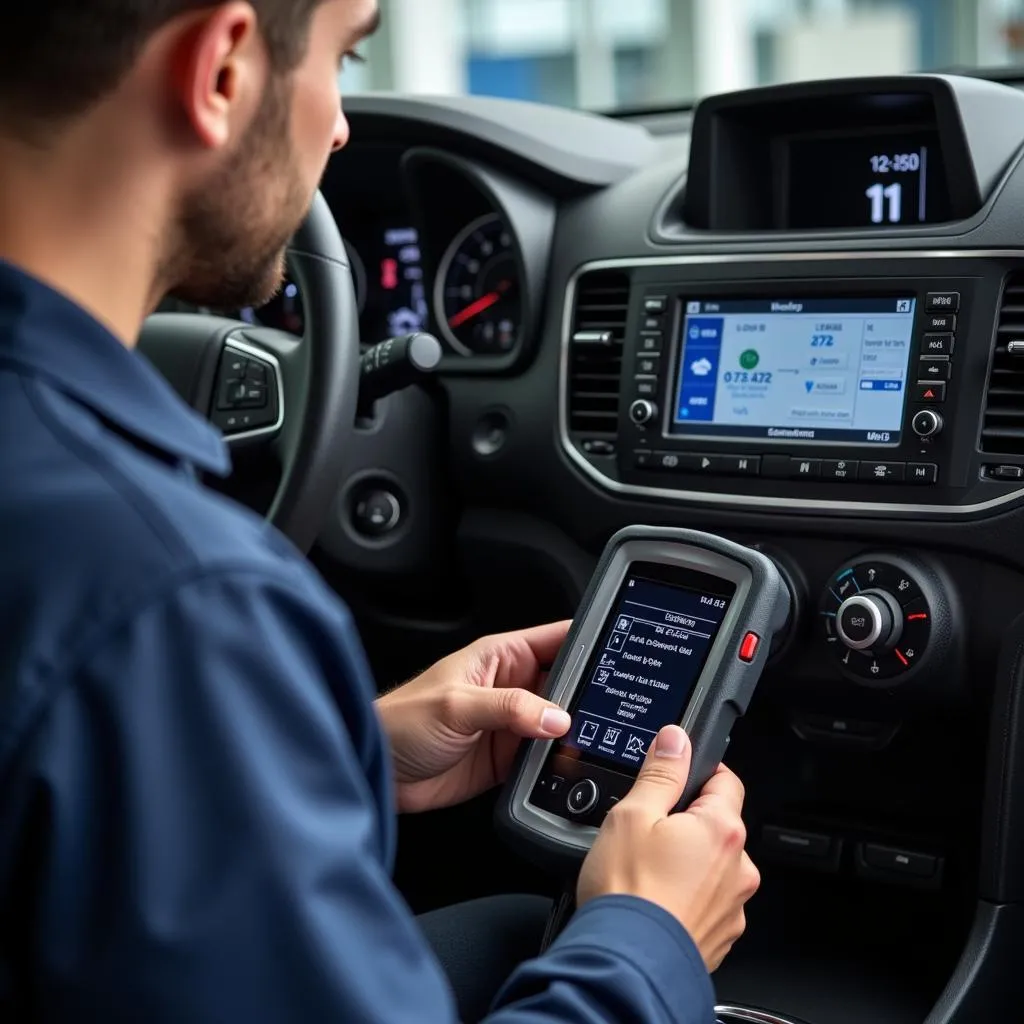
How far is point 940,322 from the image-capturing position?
1.46 meters

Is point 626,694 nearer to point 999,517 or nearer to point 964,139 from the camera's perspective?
point 999,517

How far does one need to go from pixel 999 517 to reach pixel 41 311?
1.02 m

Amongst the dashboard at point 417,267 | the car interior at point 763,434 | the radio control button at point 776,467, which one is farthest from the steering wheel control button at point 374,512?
the radio control button at point 776,467

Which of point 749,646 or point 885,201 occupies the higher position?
point 885,201

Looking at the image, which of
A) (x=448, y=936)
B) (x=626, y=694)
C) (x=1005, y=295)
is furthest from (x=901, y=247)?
(x=448, y=936)

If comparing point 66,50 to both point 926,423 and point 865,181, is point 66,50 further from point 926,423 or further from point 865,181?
point 865,181

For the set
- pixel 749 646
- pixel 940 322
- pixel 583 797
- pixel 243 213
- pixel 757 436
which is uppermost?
pixel 243 213

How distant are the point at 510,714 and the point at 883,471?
20.5 inches

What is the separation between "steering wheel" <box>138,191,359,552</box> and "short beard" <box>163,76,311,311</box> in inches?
25.3

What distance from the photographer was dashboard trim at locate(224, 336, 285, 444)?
155 centimetres

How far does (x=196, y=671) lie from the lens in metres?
0.58

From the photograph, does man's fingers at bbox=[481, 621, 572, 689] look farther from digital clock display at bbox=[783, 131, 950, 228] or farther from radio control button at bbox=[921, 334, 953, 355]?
digital clock display at bbox=[783, 131, 950, 228]

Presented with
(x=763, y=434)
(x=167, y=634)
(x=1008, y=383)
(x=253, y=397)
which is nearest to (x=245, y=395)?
(x=253, y=397)

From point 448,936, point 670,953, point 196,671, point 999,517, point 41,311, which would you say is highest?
point 41,311
